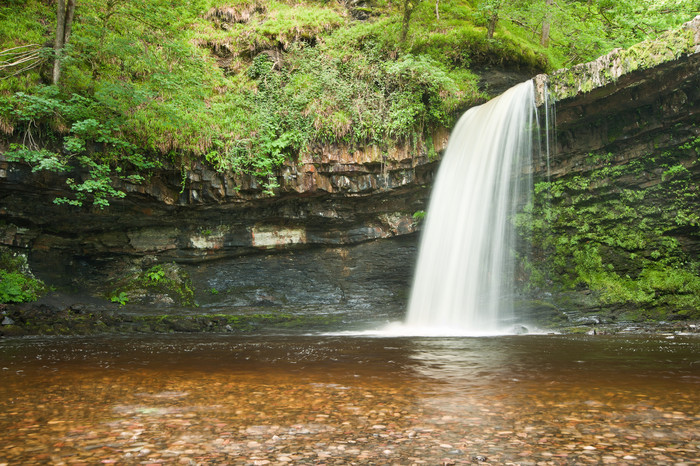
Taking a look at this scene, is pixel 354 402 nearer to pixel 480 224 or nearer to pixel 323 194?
pixel 480 224

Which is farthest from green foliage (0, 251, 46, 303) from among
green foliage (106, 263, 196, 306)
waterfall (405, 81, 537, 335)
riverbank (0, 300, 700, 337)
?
waterfall (405, 81, 537, 335)

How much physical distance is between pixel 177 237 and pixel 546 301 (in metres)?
11.6

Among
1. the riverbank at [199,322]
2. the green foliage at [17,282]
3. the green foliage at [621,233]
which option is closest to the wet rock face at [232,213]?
the green foliage at [17,282]

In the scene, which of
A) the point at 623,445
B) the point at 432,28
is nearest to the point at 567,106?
the point at 432,28

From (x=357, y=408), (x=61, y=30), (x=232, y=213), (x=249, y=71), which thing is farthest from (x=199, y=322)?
(x=357, y=408)

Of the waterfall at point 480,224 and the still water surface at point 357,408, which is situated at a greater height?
the waterfall at point 480,224

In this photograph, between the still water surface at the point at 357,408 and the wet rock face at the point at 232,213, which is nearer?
the still water surface at the point at 357,408

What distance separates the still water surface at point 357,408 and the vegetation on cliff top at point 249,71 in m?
7.53

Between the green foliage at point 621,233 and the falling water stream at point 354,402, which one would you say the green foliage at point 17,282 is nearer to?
the falling water stream at point 354,402

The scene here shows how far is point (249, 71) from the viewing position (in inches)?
670

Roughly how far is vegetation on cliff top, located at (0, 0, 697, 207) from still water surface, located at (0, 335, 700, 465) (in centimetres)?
753

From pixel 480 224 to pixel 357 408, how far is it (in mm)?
10290

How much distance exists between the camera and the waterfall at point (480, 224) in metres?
12.9

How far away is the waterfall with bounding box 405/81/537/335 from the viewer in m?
12.9
